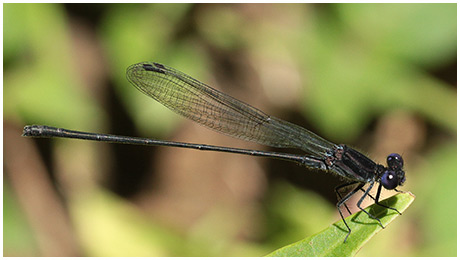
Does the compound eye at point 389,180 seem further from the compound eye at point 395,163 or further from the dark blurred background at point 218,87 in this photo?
the dark blurred background at point 218,87

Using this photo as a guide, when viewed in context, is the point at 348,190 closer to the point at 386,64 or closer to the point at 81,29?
the point at 386,64

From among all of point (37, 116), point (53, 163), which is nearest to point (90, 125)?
point (37, 116)

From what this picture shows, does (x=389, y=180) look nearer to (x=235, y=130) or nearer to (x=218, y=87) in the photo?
(x=235, y=130)

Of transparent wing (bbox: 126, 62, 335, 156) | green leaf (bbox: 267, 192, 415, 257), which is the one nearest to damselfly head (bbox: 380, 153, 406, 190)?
transparent wing (bbox: 126, 62, 335, 156)

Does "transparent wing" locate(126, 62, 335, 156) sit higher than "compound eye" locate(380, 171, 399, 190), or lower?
higher

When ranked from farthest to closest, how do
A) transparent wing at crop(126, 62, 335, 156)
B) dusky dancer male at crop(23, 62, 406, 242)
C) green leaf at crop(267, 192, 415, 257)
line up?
transparent wing at crop(126, 62, 335, 156) < dusky dancer male at crop(23, 62, 406, 242) < green leaf at crop(267, 192, 415, 257)

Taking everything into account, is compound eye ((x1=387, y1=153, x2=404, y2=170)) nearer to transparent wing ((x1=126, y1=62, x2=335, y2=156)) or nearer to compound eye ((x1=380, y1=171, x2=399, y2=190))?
compound eye ((x1=380, y1=171, x2=399, y2=190))

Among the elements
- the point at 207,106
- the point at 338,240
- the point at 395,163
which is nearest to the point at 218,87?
the point at 207,106
